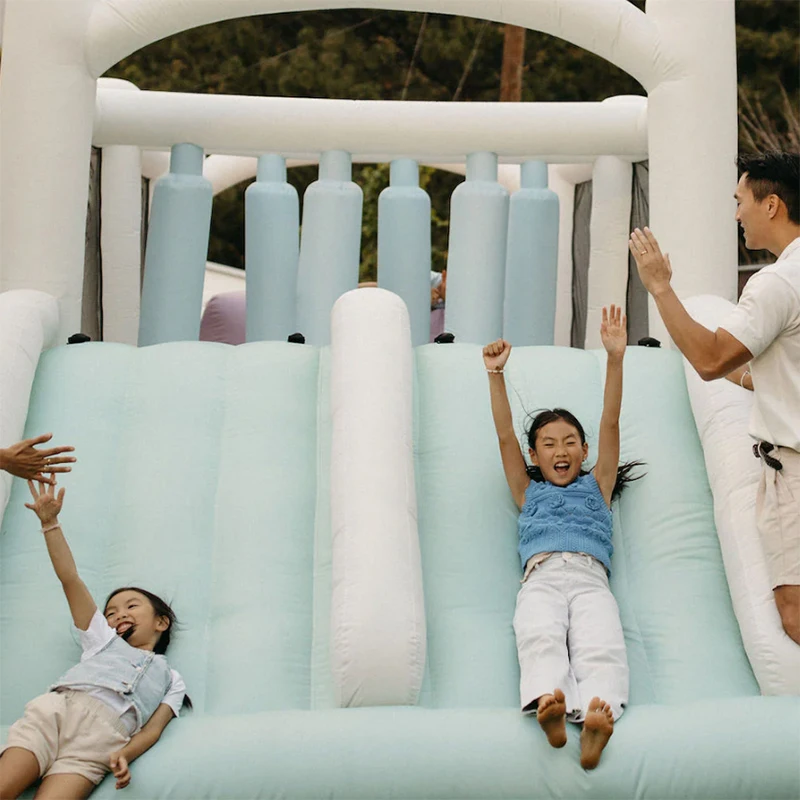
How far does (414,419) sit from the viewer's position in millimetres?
2998

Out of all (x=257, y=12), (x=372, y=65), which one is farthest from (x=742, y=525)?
(x=372, y=65)

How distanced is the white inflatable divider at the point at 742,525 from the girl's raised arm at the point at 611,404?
0.24 metres

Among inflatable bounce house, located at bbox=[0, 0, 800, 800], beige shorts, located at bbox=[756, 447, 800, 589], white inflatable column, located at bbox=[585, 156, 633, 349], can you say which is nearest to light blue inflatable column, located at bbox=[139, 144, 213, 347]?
inflatable bounce house, located at bbox=[0, 0, 800, 800]

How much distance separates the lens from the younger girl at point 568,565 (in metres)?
2.29

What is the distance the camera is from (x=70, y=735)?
2.20 metres

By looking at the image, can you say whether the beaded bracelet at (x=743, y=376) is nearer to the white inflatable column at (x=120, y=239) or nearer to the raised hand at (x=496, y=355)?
the raised hand at (x=496, y=355)

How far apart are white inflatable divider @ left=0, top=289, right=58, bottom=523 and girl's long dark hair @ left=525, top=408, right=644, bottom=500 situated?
1.14 meters

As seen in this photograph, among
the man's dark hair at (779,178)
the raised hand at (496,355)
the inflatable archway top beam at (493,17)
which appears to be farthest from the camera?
the inflatable archway top beam at (493,17)

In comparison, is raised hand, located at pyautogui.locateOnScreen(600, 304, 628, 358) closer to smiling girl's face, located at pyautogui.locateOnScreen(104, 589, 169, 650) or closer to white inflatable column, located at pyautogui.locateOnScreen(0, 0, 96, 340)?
smiling girl's face, located at pyautogui.locateOnScreen(104, 589, 169, 650)

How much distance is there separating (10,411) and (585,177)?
2502 millimetres

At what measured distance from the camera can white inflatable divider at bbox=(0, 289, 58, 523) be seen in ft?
9.16

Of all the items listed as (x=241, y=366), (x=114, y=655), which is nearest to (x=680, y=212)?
(x=241, y=366)

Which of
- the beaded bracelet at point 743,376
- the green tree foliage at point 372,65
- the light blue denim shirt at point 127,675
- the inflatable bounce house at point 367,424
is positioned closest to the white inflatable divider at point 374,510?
the inflatable bounce house at point 367,424

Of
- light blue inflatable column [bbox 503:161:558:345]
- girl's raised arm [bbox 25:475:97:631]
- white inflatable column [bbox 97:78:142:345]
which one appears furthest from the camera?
white inflatable column [bbox 97:78:142:345]
